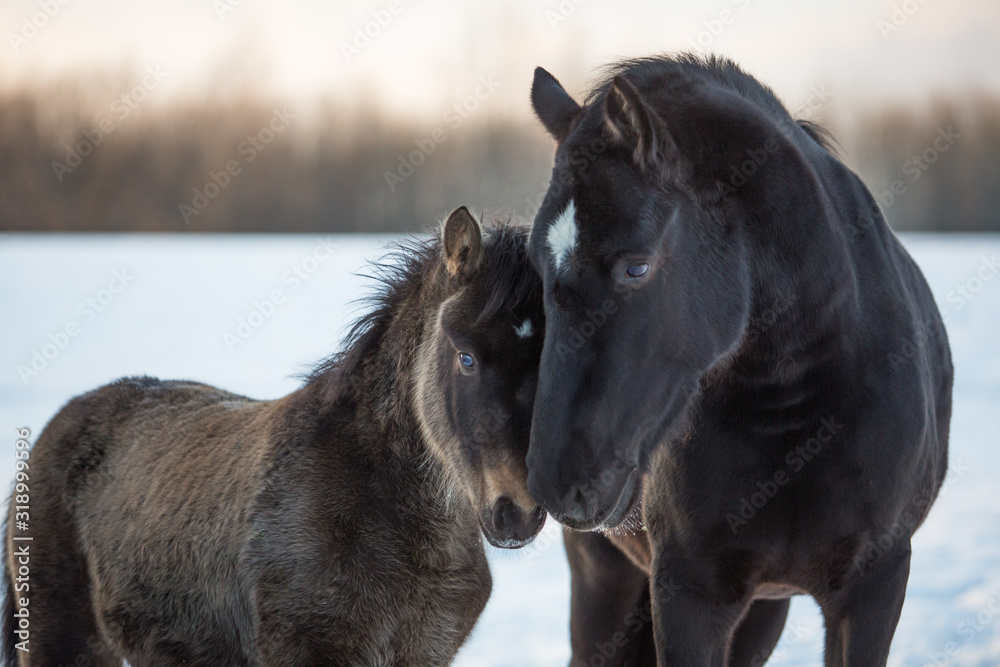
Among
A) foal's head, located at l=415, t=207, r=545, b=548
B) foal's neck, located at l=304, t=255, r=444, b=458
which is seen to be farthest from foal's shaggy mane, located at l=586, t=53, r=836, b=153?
foal's neck, located at l=304, t=255, r=444, b=458

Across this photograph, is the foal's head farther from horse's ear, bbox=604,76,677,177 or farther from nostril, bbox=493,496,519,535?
horse's ear, bbox=604,76,677,177

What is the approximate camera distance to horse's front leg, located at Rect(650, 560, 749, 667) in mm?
2604

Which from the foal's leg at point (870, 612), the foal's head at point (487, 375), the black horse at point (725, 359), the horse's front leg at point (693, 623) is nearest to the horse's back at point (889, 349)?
the black horse at point (725, 359)

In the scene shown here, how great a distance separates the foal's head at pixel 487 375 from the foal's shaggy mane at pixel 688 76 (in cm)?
61

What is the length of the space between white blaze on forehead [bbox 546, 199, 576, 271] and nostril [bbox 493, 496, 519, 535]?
30.7 inches

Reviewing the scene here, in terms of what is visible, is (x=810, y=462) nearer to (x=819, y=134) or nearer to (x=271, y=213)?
(x=819, y=134)

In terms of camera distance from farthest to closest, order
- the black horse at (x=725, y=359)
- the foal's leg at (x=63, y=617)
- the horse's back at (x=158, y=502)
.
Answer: the foal's leg at (x=63, y=617) < the horse's back at (x=158, y=502) < the black horse at (x=725, y=359)

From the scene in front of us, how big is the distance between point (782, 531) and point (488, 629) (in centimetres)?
270

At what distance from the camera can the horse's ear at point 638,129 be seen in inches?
85.0

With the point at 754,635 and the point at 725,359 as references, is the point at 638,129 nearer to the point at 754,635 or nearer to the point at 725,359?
the point at 725,359

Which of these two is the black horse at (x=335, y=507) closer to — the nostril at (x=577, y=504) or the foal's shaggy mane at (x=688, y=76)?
the nostril at (x=577, y=504)

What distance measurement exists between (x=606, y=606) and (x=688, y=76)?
7.45 ft

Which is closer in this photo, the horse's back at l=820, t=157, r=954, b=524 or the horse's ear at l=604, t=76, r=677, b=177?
the horse's ear at l=604, t=76, r=677, b=177

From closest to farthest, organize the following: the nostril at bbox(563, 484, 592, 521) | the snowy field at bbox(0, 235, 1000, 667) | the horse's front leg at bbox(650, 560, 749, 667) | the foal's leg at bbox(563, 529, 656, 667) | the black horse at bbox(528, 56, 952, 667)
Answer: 1. the nostril at bbox(563, 484, 592, 521)
2. the black horse at bbox(528, 56, 952, 667)
3. the horse's front leg at bbox(650, 560, 749, 667)
4. the foal's leg at bbox(563, 529, 656, 667)
5. the snowy field at bbox(0, 235, 1000, 667)
